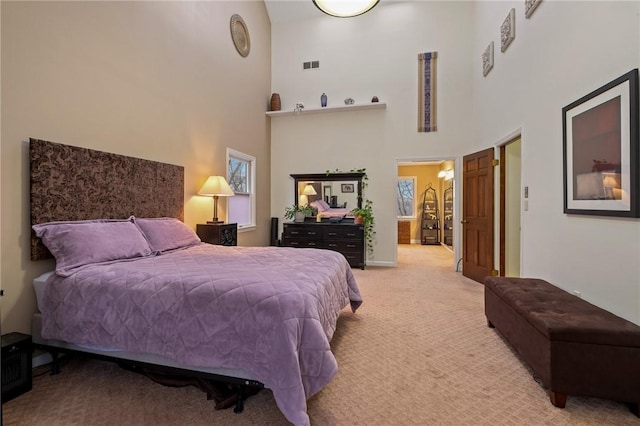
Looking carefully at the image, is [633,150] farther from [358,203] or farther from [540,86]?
[358,203]

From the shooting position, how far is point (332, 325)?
2.04 metres

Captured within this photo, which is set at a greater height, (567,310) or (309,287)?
(309,287)

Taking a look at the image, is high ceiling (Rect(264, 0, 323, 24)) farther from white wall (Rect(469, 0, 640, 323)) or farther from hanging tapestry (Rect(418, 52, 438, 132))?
white wall (Rect(469, 0, 640, 323))

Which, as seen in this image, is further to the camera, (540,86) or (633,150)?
(540,86)

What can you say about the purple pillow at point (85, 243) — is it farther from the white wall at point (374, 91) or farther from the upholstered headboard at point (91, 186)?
the white wall at point (374, 91)

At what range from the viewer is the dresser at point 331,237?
5.30 metres

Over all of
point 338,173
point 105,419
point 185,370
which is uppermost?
point 338,173

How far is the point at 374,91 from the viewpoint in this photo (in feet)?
18.5

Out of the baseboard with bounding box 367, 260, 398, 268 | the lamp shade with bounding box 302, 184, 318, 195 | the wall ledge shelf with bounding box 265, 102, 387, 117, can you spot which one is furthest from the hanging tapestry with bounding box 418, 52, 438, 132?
the baseboard with bounding box 367, 260, 398, 268

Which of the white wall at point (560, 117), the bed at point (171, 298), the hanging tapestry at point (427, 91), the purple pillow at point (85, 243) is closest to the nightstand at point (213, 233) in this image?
the bed at point (171, 298)

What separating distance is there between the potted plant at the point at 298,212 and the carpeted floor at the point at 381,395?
327 centimetres

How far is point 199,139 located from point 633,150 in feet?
Result: 13.4

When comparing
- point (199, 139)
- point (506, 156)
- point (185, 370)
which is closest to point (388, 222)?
point (506, 156)

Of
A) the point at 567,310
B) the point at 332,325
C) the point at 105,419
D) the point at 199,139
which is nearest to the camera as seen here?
the point at 105,419
